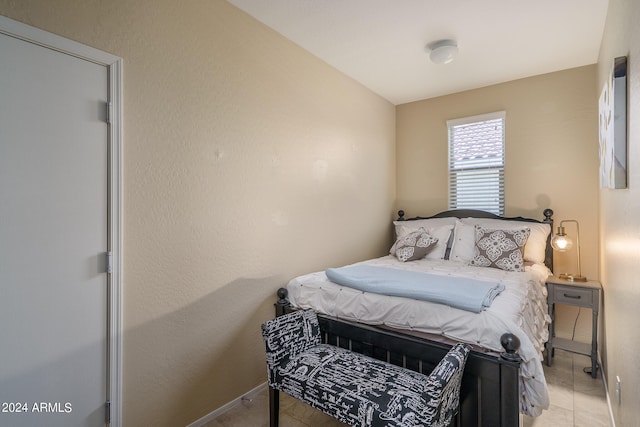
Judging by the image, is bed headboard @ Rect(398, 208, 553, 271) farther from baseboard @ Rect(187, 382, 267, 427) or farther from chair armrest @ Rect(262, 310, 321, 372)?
baseboard @ Rect(187, 382, 267, 427)

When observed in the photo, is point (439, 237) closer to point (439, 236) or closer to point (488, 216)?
point (439, 236)

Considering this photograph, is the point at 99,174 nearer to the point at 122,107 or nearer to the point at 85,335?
the point at 122,107

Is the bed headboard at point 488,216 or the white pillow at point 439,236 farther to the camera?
the white pillow at point 439,236

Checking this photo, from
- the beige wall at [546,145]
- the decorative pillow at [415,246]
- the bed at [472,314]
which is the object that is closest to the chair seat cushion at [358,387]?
the bed at [472,314]

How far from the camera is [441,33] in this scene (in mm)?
2551

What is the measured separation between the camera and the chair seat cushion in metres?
1.37

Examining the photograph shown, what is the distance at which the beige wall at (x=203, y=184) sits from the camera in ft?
5.63

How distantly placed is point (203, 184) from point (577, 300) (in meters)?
3.08

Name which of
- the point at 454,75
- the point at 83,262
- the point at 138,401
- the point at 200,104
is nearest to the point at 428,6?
the point at 454,75

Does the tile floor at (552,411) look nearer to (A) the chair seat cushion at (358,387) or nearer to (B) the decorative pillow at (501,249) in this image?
(A) the chair seat cushion at (358,387)

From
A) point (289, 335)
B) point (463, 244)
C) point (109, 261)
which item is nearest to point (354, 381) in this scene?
point (289, 335)

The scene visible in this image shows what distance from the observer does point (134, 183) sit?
1.72 metres

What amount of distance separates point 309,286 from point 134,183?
129 centimetres

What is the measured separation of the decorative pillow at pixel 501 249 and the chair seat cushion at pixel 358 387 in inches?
63.4
